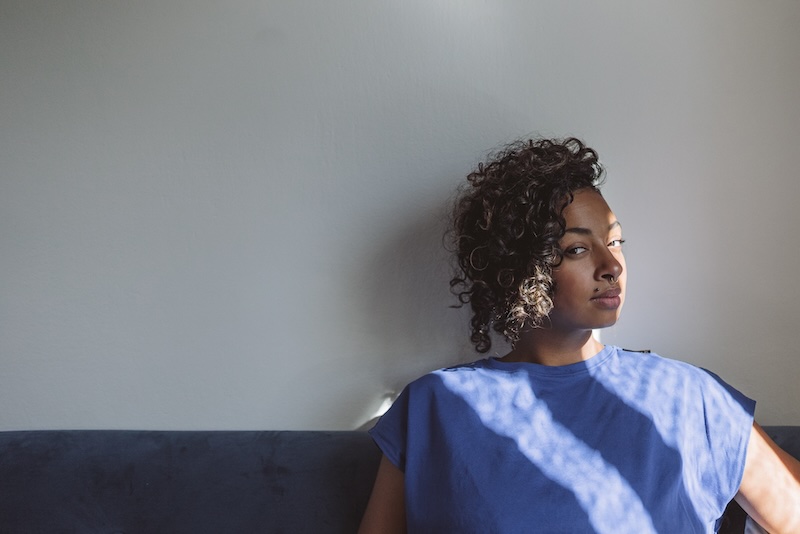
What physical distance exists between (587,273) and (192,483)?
862mm

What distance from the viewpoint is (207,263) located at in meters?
1.53

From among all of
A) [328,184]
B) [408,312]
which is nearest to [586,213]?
[408,312]

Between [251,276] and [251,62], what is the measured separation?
1.53 ft

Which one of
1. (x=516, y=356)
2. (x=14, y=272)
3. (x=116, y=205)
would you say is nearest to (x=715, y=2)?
(x=516, y=356)

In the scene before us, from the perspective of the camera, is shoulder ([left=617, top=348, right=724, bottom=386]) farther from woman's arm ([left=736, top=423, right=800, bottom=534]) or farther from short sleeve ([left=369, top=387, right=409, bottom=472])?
short sleeve ([left=369, top=387, right=409, bottom=472])

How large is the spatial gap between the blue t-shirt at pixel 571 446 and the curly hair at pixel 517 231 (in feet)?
0.39

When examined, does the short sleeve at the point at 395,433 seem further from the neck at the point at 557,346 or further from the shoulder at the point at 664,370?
the shoulder at the point at 664,370

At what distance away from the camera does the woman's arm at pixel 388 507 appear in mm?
1232

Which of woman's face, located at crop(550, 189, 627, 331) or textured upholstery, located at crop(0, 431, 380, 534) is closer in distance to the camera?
woman's face, located at crop(550, 189, 627, 331)

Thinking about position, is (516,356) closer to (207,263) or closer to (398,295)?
(398,295)

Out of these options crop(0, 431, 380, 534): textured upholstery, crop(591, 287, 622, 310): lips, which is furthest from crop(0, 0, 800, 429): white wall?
crop(591, 287, 622, 310): lips

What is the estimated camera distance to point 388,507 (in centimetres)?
124

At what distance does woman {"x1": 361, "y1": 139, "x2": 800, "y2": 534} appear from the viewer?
113cm

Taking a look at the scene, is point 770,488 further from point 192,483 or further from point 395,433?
point 192,483
